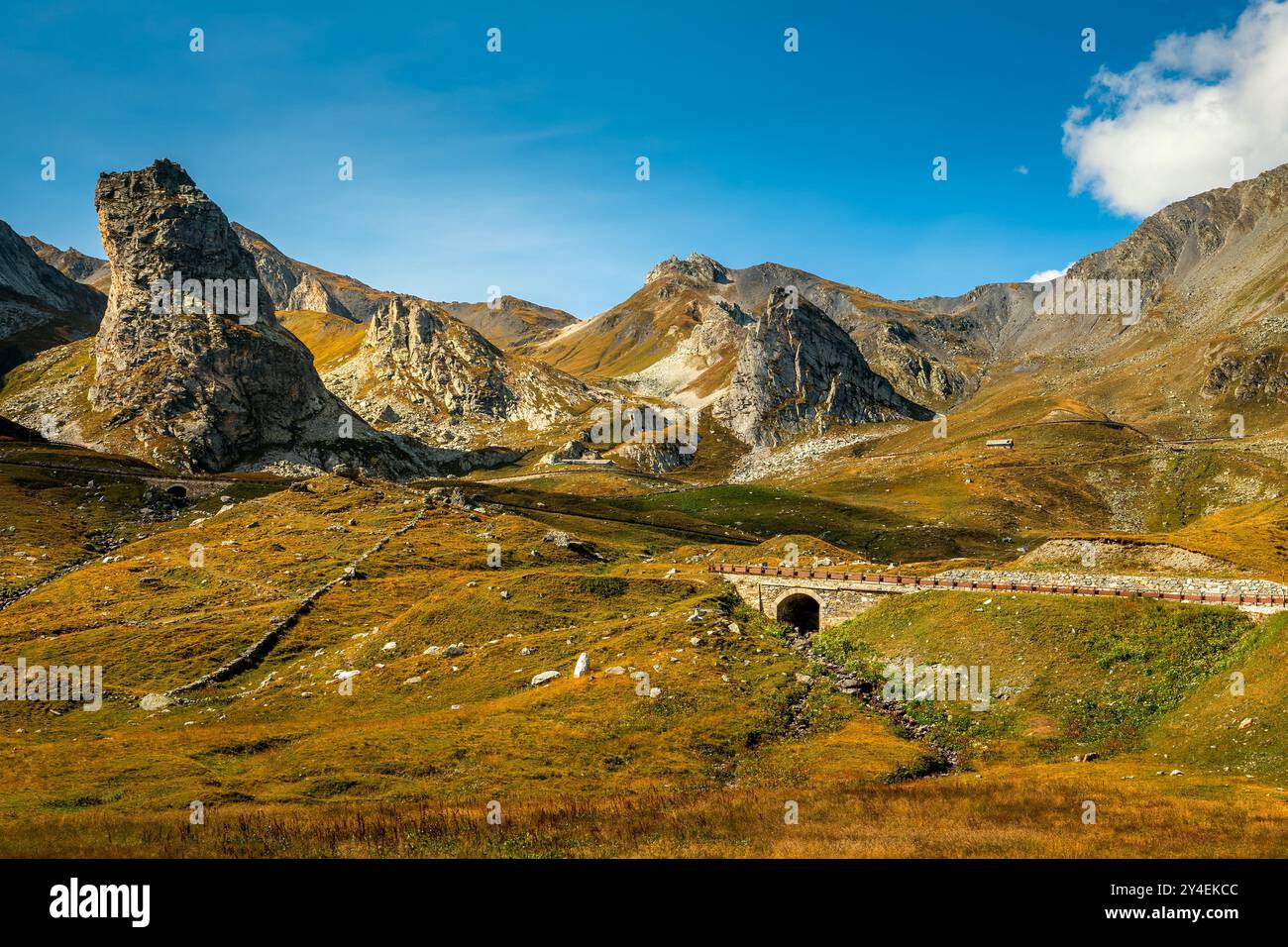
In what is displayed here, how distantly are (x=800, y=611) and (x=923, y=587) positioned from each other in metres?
15.1

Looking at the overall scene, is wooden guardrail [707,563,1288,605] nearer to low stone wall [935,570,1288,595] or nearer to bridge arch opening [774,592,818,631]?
low stone wall [935,570,1288,595]

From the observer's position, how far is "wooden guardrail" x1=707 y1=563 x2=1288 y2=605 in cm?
5066

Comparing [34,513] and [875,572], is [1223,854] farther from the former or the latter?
[34,513]

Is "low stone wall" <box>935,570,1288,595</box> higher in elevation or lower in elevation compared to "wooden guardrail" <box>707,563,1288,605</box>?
higher

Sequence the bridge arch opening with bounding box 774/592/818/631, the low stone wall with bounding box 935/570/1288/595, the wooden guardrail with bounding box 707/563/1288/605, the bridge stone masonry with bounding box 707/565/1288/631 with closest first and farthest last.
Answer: the wooden guardrail with bounding box 707/563/1288/605 → the bridge stone masonry with bounding box 707/565/1288/631 → the low stone wall with bounding box 935/570/1288/595 → the bridge arch opening with bounding box 774/592/818/631

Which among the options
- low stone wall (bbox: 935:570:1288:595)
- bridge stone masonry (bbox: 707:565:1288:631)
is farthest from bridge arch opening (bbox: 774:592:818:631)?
low stone wall (bbox: 935:570:1288:595)

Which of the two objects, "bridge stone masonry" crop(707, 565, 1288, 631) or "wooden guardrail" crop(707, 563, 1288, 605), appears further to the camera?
"bridge stone masonry" crop(707, 565, 1288, 631)

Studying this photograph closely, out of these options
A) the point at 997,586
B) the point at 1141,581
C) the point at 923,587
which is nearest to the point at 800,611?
the point at 923,587

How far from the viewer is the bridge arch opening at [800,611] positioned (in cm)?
7669

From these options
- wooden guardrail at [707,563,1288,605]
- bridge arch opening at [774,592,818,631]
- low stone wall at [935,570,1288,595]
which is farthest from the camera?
bridge arch opening at [774,592,818,631]
